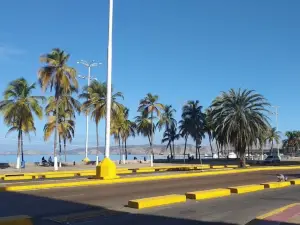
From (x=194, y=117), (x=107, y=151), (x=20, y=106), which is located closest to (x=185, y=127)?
(x=194, y=117)

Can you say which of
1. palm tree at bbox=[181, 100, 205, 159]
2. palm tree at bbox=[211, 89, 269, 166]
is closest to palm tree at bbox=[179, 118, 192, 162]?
palm tree at bbox=[181, 100, 205, 159]

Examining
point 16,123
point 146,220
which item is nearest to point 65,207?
point 146,220

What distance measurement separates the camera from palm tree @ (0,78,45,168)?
41.3 meters

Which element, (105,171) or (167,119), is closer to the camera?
(105,171)

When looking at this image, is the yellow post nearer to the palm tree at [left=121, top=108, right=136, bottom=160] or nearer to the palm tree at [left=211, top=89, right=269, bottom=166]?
the palm tree at [left=211, top=89, right=269, bottom=166]

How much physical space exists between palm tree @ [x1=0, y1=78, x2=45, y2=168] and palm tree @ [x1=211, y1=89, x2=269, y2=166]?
62.1 feet

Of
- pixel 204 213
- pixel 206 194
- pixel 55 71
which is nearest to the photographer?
pixel 204 213

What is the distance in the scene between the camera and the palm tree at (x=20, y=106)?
41312 mm

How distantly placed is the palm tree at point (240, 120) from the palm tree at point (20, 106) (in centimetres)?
1892

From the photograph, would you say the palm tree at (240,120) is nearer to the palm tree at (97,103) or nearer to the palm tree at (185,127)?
the palm tree at (97,103)

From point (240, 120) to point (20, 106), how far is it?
22.3 meters

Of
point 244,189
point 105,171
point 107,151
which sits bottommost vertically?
point 244,189

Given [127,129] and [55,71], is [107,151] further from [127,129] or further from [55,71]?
[127,129]

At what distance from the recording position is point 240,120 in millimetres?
41375
